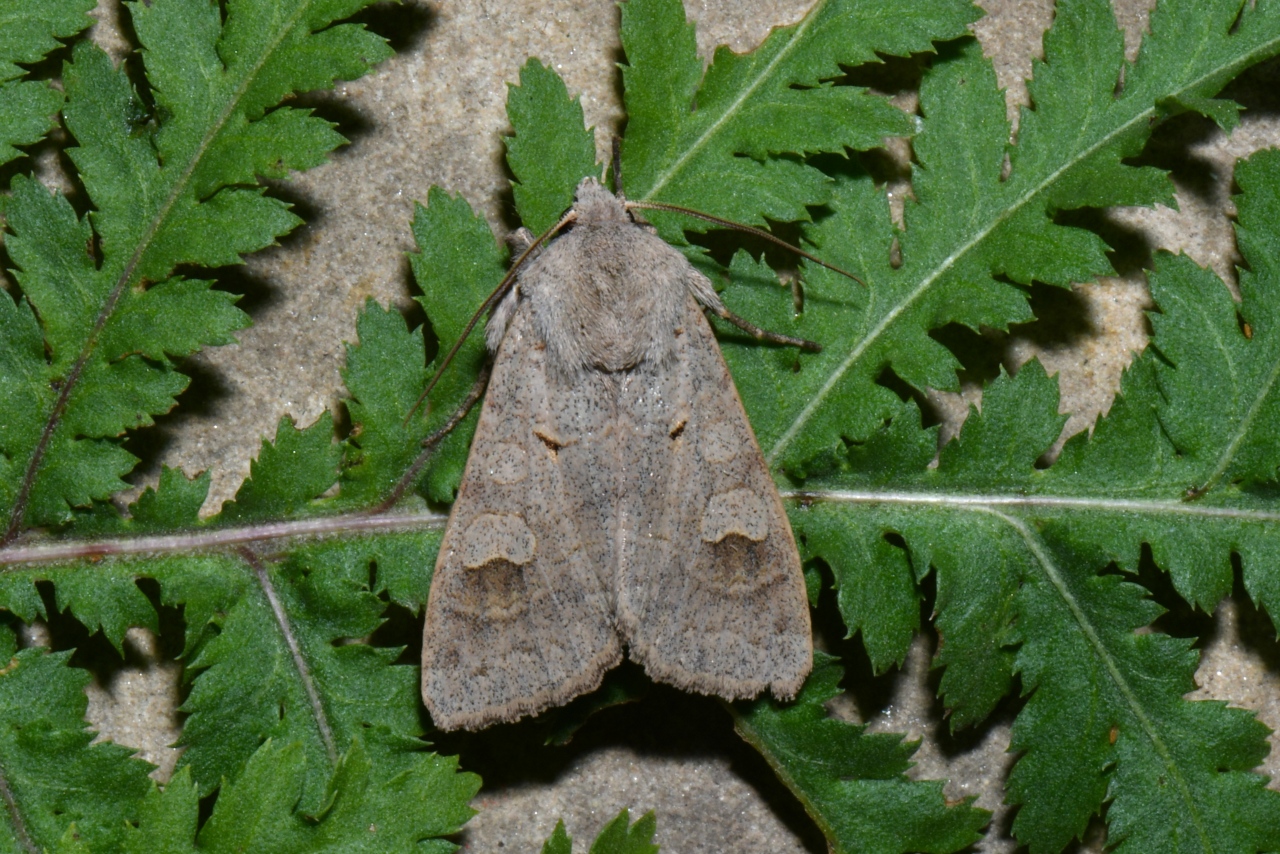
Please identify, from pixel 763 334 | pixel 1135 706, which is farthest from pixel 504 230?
pixel 1135 706

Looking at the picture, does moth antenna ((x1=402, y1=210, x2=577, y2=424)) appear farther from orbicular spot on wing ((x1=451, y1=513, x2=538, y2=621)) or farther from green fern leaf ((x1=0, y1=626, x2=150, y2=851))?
green fern leaf ((x1=0, y1=626, x2=150, y2=851))

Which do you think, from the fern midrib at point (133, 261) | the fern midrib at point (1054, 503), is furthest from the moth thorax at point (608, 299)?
the fern midrib at point (133, 261)

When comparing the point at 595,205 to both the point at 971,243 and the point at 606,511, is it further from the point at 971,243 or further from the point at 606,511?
Result: the point at 971,243

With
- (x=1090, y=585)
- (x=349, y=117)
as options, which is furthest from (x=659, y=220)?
(x=1090, y=585)

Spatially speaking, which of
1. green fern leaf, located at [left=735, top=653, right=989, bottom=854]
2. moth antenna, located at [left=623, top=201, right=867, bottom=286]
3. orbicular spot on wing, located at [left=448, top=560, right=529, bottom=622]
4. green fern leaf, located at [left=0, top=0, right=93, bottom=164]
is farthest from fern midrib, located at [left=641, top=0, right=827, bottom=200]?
green fern leaf, located at [left=0, top=0, right=93, bottom=164]

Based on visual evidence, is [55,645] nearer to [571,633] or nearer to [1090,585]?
[571,633]

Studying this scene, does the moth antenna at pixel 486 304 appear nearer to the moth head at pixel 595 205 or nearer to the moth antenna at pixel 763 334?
the moth head at pixel 595 205

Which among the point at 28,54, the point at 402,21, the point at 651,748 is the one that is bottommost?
the point at 651,748
